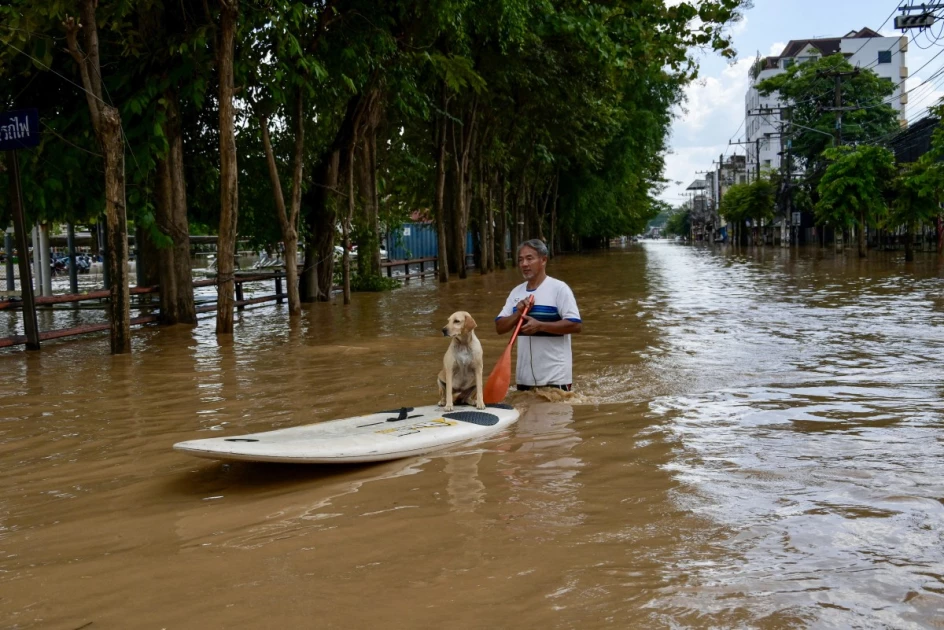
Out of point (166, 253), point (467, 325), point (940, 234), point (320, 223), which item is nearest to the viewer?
point (467, 325)

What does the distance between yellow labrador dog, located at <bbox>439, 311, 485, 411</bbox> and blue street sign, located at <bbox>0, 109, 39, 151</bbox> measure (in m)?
7.27

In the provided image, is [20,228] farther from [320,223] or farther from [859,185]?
[859,185]

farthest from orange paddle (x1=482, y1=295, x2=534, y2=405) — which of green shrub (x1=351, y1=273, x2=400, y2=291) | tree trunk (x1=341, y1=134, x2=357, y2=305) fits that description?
green shrub (x1=351, y1=273, x2=400, y2=291)

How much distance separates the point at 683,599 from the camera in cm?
352

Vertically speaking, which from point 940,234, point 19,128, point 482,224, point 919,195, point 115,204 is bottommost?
point 940,234

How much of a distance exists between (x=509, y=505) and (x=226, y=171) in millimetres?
10126

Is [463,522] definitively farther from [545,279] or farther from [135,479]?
[545,279]

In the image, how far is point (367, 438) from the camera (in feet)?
18.6

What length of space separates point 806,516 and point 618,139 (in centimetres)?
3775

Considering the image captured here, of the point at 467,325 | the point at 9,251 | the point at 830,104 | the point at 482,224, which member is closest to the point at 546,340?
the point at 467,325

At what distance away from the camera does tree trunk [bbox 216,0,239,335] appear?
13062 millimetres

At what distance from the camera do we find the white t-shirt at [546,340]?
7.16 metres

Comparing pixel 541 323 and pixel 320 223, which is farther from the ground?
pixel 320 223

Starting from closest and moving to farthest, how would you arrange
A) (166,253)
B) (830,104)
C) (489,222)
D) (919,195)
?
1. (166,253)
2. (919,195)
3. (489,222)
4. (830,104)
